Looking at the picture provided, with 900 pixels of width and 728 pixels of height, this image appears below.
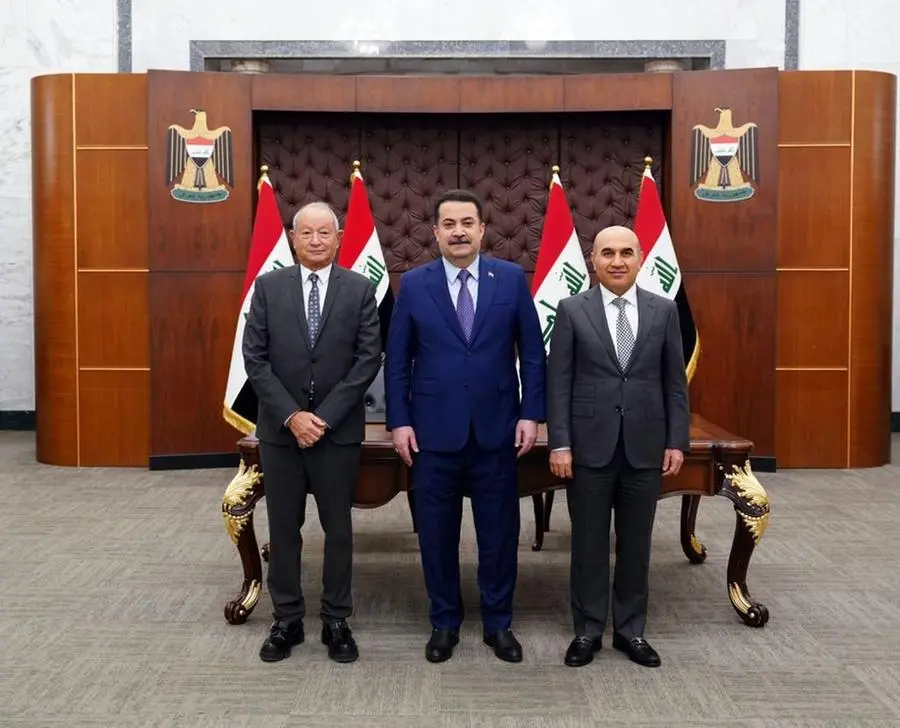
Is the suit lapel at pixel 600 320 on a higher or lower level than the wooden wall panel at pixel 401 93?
lower

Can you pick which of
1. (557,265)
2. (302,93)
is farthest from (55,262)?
(557,265)

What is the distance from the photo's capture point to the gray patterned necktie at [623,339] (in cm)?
338

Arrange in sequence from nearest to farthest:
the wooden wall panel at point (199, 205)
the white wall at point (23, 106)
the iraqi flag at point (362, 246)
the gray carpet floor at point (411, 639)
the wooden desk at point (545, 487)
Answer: the gray carpet floor at point (411, 639)
the wooden desk at point (545, 487)
the iraqi flag at point (362, 246)
the wooden wall panel at point (199, 205)
the white wall at point (23, 106)

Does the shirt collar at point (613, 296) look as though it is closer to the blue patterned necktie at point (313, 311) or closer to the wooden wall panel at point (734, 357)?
the blue patterned necktie at point (313, 311)

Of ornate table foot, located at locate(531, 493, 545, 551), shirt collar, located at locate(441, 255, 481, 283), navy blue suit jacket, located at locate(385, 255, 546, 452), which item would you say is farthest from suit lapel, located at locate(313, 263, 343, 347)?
ornate table foot, located at locate(531, 493, 545, 551)

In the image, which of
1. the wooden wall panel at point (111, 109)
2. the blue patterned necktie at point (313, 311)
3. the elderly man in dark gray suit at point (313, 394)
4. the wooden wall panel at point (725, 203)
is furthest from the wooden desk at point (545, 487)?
the wooden wall panel at point (111, 109)

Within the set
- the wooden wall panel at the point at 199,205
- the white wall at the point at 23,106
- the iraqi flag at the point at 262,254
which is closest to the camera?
the iraqi flag at the point at 262,254

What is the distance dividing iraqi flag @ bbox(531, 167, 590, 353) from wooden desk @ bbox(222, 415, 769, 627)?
2431mm

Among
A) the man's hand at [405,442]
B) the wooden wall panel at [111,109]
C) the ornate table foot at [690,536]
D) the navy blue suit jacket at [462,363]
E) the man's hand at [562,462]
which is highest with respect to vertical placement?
the wooden wall panel at [111,109]


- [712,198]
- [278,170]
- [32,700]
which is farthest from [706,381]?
[32,700]

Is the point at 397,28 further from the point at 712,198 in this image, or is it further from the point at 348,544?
the point at 348,544

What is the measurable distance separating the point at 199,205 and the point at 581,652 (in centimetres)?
451

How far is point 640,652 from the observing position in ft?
11.2

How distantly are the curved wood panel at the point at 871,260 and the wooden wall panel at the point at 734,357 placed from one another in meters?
0.56
